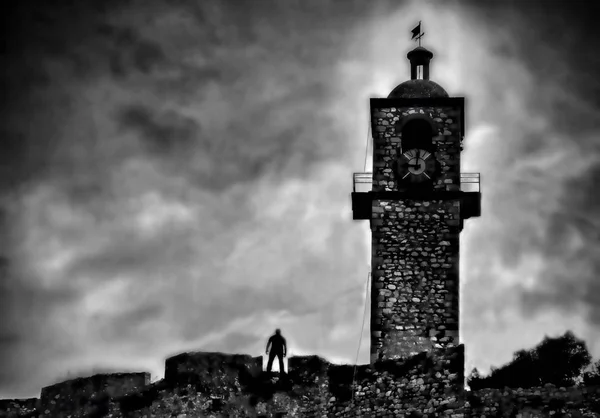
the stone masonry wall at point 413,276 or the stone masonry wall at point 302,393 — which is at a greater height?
the stone masonry wall at point 413,276

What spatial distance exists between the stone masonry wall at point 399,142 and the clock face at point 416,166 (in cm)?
21

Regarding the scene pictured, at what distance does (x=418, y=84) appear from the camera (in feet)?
104

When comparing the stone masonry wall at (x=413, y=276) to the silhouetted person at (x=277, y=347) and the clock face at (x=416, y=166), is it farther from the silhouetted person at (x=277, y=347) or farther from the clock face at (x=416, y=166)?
the silhouetted person at (x=277, y=347)

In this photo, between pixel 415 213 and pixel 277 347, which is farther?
pixel 415 213

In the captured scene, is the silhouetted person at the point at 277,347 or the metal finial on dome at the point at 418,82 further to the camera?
the metal finial on dome at the point at 418,82

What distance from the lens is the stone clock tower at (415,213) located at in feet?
93.6

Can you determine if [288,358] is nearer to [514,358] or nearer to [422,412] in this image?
[422,412]

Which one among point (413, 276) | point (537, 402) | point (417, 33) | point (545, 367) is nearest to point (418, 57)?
point (417, 33)

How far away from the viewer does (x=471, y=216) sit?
3058 centimetres

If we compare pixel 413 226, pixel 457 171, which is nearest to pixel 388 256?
pixel 413 226

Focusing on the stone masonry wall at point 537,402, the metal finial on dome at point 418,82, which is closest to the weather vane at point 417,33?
the metal finial on dome at point 418,82

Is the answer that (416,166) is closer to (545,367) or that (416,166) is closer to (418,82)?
(418,82)

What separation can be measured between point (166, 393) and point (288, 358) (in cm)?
243

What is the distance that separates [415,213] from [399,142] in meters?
2.21
